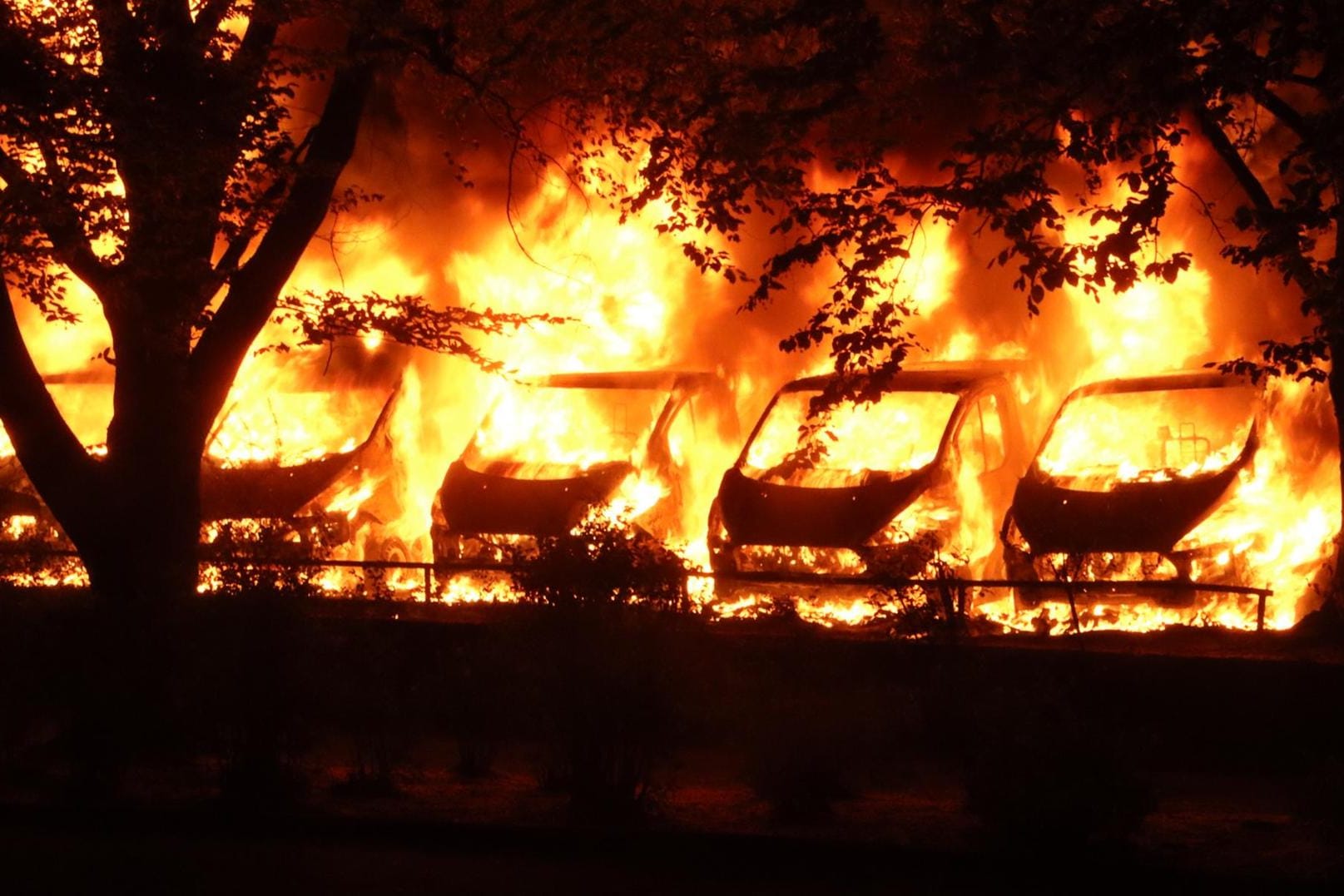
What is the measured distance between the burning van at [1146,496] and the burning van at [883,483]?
50 cm

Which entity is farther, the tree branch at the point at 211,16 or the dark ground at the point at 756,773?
the tree branch at the point at 211,16

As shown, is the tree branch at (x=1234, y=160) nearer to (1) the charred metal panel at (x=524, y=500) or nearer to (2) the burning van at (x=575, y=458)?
(2) the burning van at (x=575, y=458)

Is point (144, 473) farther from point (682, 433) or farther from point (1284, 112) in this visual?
point (1284, 112)

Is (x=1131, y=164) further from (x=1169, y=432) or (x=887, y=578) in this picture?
(x=887, y=578)

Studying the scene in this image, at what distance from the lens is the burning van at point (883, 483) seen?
1234 centimetres

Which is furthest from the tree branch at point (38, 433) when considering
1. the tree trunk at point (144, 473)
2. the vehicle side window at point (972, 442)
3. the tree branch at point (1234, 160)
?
the tree branch at point (1234, 160)

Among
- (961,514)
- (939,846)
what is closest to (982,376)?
(961,514)

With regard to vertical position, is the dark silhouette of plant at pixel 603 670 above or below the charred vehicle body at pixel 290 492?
below

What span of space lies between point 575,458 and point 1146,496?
5154 mm

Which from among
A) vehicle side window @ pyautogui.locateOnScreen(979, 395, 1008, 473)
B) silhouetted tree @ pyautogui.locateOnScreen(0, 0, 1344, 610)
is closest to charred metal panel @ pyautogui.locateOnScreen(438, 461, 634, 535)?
silhouetted tree @ pyautogui.locateOnScreen(0, 0, 1344, 610)

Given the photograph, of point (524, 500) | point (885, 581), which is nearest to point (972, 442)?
point (885, 581)

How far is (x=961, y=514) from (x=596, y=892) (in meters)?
6.59

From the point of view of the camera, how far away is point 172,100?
11.3 metres

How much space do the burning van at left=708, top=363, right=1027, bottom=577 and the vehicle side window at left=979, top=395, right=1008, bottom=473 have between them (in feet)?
0.04
